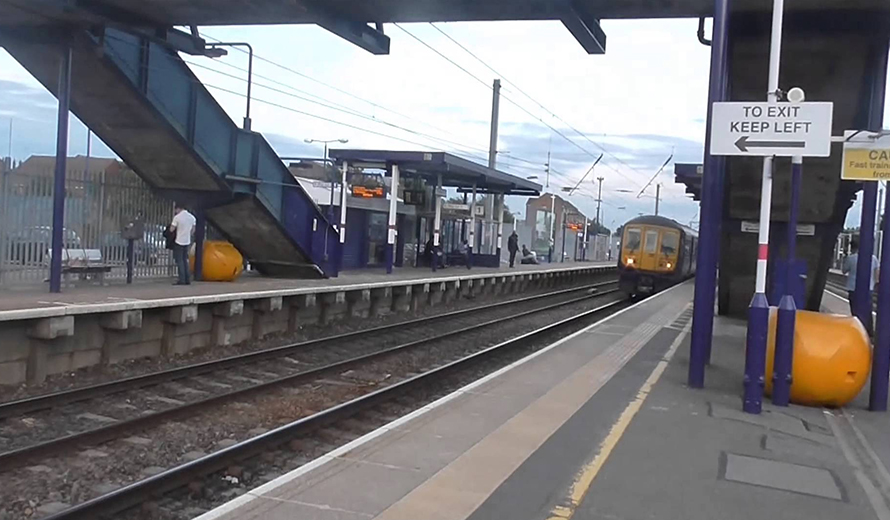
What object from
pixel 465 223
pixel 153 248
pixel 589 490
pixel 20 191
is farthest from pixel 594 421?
pixel 465 223

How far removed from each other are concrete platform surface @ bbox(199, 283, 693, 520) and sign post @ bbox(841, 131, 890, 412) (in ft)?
9.51

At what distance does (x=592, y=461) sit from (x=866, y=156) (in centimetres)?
549

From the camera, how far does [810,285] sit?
18.1 m

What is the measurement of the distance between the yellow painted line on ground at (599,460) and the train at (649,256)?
2261cm

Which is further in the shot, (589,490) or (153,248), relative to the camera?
(153,248)

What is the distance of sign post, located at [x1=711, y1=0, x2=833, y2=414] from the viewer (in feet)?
29.6

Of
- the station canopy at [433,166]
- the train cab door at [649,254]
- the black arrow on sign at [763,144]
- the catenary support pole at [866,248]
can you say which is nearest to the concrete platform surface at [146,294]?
the station canopy at [433,166]

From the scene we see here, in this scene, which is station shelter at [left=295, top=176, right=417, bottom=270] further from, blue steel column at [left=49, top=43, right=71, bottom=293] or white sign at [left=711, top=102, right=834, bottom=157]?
white sign at [left=711, top=102, right=834, bottom=157]

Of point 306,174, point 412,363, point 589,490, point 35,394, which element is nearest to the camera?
point 589,490

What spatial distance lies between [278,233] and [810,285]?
11.4m

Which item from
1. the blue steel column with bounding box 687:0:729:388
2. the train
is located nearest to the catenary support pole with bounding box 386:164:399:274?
the train

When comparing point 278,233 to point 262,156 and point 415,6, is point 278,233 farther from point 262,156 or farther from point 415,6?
point 415,6

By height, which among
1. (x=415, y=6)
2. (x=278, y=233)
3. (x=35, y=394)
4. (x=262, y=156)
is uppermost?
(x=415, y=6)

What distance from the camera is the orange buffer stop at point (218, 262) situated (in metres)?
17.8
